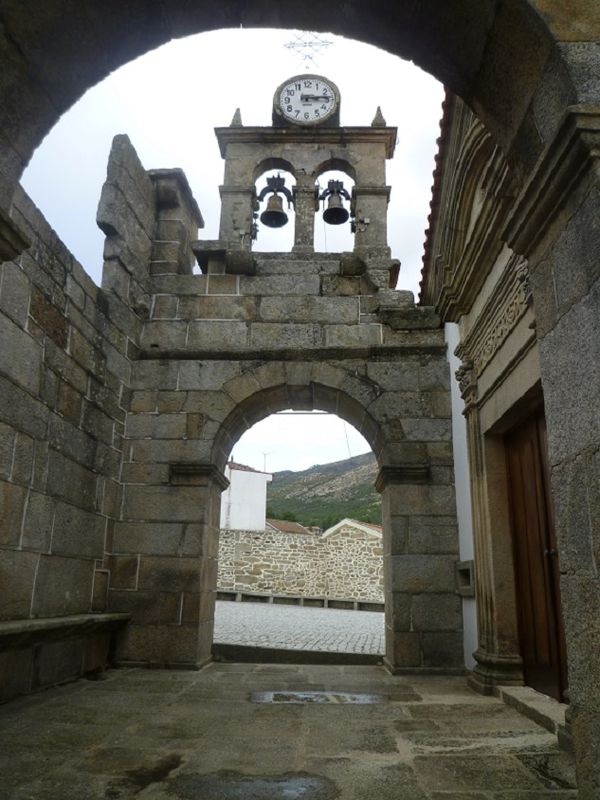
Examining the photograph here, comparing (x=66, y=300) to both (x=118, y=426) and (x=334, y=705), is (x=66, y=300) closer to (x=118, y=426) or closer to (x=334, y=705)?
(x=118, y=426)

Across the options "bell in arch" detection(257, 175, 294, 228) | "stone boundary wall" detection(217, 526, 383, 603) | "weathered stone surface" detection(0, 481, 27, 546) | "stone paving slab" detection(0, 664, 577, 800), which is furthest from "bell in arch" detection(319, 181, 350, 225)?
"stone boundary wall" detection(217, 526, 383, 603)

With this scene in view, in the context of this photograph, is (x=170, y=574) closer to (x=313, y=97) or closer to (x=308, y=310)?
(x=308, y=310)

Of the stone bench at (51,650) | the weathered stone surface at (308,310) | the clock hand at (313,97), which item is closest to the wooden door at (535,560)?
the weathered stone surface at (308,310)

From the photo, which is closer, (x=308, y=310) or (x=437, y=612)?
(x=437, y=612)

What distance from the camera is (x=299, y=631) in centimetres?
899

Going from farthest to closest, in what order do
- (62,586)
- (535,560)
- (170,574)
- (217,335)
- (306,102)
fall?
(306,102), (217,335), (170,574), (62,586), (535,560)

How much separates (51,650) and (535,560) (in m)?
3.13

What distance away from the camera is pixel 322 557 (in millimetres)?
18297

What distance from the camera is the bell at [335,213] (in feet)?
22.1

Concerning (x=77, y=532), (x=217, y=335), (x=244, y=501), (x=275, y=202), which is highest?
(x=275, y=202)

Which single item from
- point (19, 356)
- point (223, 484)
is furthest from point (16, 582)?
point (223, 484)

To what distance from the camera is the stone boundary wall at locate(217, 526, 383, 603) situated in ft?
58.1

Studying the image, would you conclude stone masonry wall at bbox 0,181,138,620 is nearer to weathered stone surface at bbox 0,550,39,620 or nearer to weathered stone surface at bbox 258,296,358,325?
weathered stone surface at bbox 0,550,39,620

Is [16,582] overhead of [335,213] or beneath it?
beneath
